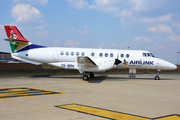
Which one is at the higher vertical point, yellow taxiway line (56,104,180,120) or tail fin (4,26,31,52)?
tail fin (4,26,31,52)

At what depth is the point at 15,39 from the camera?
66.5 feet

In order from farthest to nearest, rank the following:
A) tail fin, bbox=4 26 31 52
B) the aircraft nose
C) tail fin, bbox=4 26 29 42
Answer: tail fin, bbox=4 26 29 42 → tail fin, bbox=4 26 31 52 → the aircraft nose

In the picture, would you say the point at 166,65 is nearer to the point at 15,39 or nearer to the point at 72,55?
the point at 72,55

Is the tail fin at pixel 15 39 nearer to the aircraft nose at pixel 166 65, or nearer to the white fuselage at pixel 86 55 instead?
the white fuselage at pixel 86 55

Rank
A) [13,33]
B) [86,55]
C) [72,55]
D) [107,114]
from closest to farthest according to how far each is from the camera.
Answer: [107,114]
[72,55]
[86,55]
[13,33]

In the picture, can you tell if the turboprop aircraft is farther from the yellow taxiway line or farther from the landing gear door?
the yellow taxiway line

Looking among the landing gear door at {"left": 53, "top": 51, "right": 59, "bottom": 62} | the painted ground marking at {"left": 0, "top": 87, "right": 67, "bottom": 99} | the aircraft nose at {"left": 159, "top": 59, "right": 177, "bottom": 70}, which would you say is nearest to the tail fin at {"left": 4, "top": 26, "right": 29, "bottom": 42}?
the landing gear door at {"left": 53, "top": 51, "right": 59, "bottom": 62}

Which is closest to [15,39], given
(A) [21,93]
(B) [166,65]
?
(A) [21,93]

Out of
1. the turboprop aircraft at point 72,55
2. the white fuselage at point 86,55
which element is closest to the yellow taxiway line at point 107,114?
the turboprop aircraft at point 72,55

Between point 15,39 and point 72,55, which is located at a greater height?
point 15,39

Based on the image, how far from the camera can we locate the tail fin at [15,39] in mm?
20431

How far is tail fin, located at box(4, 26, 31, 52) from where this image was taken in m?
20.4

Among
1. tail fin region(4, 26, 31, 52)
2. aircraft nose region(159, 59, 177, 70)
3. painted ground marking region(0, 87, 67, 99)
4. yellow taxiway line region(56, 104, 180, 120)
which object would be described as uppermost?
tail fin region(4, 26, 31, 52)

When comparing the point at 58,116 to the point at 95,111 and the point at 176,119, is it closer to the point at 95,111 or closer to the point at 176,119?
the point at 95,111
